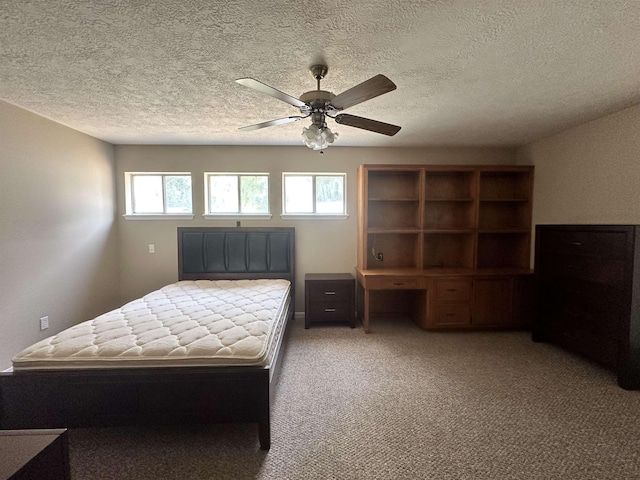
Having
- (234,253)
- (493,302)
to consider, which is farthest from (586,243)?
(234,253)

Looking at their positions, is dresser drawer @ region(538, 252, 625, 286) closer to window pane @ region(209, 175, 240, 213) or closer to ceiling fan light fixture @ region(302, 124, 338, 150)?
ceiling fan light fixture @ region(302, 124, 338, 150)

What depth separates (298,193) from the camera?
3877 millimetres

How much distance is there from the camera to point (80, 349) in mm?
1636

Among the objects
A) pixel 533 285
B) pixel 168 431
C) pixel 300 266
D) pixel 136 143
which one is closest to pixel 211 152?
Answer: pixel 136 143

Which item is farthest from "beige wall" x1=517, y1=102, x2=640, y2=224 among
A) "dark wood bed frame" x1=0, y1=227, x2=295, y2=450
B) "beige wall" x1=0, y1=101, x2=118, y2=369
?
"beige wall" x1=0, y1=101, x2=118, y2=369

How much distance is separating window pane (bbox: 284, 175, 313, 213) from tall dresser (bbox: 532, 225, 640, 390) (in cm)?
282

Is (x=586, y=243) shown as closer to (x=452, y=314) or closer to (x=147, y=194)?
(x=452, y=314)

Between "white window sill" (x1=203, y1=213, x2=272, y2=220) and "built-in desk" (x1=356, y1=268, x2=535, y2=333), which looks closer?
"built-in desk" (x1=356, y1=268, x2=535, y2=333)

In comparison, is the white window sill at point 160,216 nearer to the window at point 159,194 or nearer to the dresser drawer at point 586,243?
the window at point 159,194

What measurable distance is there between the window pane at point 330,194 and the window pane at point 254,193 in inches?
30.0

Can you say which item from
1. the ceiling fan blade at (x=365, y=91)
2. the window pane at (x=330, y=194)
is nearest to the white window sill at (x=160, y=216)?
the window pane at (x=330, y=194)

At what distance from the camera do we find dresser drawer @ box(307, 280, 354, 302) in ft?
11.1

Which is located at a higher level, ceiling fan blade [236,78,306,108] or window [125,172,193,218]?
ceiling fan blade [236,78,306,108]

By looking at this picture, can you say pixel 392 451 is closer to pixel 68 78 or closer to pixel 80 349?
pixel 80 349
